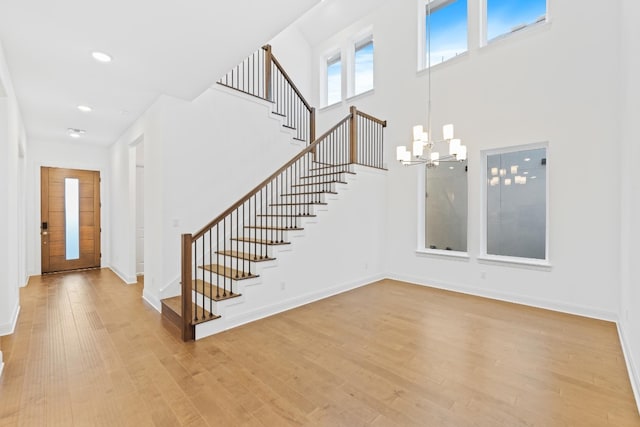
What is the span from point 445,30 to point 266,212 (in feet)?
15.9

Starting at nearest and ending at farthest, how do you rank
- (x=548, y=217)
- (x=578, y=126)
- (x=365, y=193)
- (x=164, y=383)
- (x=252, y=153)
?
(x=164, y=383)
(x=578, y=126)
(x=548, y=217)
(x=252, y=153)
(x=365, y=193)

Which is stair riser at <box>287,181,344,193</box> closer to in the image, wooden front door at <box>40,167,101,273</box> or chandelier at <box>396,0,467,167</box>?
chandelier at <box>396,0,467,167</box>

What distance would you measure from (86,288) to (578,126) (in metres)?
8.07

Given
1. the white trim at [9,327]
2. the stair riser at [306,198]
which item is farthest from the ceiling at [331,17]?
the white trim at [9,327]

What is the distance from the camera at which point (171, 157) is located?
413cm

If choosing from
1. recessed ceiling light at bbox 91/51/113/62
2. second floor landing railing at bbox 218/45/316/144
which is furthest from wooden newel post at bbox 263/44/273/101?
recessed ceiling light at bbox 91/51/113/62

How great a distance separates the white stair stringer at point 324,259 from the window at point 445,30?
8.15 ft

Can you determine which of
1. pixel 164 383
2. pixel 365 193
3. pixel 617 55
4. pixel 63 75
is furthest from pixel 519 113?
pixel 63 75

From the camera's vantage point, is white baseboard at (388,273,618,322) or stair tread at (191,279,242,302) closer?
stair tread at (191,279,242,302)

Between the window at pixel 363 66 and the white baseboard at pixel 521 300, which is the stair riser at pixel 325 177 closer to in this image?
the white baseboard at pixel 521 300

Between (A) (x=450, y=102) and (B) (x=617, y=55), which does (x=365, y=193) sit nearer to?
(A) (x=450, y=102)

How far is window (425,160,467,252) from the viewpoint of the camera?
529 centimetres

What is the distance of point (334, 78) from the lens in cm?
791

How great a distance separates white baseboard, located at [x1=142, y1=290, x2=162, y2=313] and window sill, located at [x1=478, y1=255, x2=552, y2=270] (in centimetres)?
491
